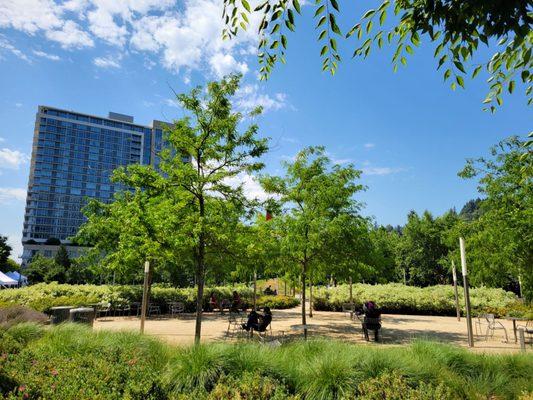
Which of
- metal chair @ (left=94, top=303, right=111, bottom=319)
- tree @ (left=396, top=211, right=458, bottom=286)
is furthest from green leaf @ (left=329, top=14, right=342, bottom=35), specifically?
tree @ (left=396, top=211, right=458, bottom=286)

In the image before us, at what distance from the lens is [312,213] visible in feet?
47.5

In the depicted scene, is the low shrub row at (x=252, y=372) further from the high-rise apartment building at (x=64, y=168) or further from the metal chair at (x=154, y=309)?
the high-rise apartment building at (x=64, y=168)

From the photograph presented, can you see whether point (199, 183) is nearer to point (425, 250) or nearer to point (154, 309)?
point (154, 309)

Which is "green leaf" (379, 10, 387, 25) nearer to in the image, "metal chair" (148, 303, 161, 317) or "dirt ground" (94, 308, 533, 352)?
"dirt ground" (94, 308, 533, 352)

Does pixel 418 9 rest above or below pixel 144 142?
below

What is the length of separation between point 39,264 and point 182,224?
45.9 m

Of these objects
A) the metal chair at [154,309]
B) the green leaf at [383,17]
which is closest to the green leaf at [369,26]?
the green leaf at [383,17]

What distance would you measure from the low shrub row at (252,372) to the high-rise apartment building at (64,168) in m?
120

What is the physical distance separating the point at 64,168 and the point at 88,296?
128m

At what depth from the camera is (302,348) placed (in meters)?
6.48

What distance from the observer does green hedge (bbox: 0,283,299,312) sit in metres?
16.0

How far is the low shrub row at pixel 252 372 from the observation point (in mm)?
4480

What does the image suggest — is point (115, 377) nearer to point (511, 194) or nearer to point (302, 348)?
point (302, 348)

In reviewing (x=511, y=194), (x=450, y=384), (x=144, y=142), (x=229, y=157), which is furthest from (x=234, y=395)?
(x=144, y=142)
